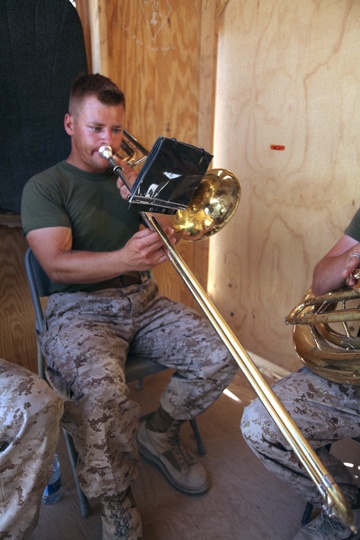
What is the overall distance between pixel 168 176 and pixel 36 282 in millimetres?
873

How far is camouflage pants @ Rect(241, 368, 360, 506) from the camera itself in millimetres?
1217

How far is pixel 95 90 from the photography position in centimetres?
153

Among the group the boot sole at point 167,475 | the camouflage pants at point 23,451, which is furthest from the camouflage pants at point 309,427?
the camouflage pants at point 23,451

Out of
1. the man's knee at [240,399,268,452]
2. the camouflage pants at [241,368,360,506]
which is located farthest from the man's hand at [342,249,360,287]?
the man's knee at [240,399,268,452]

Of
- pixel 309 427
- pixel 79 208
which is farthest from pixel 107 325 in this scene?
pixel 309 427

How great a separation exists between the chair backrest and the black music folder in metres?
0.75

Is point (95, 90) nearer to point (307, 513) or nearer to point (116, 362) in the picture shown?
point (116, 362)

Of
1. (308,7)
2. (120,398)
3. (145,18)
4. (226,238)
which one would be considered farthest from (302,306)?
(145,18)

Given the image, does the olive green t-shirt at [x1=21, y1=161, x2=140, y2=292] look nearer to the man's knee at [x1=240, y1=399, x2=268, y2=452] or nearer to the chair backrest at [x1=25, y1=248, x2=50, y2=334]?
the chair backrest at [x1=25, y1=248, x2=50, y2=334]

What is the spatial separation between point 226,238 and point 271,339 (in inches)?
22.5

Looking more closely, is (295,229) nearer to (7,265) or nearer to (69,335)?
(69,335)

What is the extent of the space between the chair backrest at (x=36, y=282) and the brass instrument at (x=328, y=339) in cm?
86

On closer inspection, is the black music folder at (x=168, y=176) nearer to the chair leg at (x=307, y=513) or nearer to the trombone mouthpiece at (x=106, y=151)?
the trombone mouthpiece at (x=106, y=151)

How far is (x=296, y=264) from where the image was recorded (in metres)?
2.01
